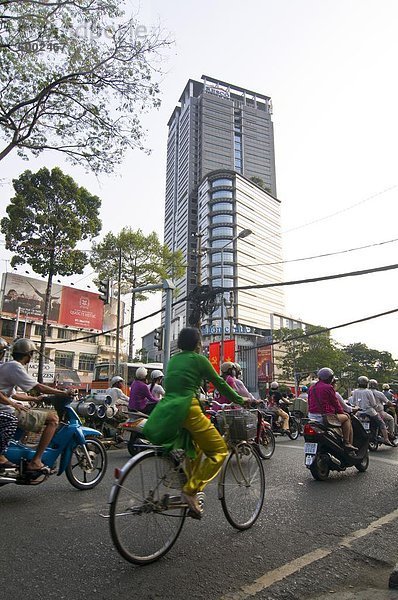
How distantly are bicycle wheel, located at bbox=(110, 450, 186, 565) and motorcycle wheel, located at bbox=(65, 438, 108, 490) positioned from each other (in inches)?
91.0

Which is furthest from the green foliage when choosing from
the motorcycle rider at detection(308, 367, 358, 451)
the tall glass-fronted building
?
the tall glass-fronted building

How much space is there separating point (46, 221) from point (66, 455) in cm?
1929

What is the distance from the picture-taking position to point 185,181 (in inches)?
4220

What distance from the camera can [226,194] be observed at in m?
83.6

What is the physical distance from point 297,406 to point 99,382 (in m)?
14.7

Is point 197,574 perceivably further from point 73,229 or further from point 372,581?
point 73,229

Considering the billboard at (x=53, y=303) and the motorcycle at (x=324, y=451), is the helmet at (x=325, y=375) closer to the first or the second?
the motorcycle at (x=324, y=451)

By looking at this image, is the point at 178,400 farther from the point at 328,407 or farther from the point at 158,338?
the point at 158,338

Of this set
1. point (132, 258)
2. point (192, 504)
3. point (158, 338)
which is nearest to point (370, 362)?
point (132, 258)

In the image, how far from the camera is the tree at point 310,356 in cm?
4941

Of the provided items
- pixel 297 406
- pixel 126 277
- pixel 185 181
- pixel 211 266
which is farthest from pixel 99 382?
pixel 185 181

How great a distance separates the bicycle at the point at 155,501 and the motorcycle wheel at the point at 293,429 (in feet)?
28.6

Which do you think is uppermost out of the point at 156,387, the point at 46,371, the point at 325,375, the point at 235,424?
the point at 46,371

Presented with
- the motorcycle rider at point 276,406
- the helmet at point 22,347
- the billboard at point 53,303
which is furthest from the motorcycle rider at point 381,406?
the billboard at point 53,303
